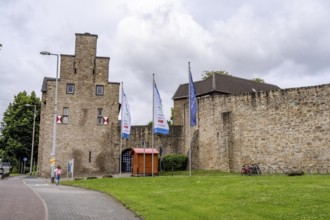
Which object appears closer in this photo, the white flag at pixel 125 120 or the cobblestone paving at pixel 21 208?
the cobblestone paving at pixel 21 208

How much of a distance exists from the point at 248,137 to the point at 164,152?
12.3 meters

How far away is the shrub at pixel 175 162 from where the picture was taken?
4100 cm

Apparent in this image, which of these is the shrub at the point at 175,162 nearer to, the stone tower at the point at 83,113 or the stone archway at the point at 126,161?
the stone archway at the point at 126,161

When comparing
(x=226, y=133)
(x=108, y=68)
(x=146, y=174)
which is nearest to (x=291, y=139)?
(x=226, y=133)

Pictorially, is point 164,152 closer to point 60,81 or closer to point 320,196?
point 60,81

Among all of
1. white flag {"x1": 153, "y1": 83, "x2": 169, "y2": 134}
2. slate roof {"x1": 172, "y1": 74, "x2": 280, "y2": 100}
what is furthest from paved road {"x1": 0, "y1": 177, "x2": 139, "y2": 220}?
slate roof {"x1": 172, "y1": 74, "x2": 280, "y2": 100}

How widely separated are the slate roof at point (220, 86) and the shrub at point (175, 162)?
398 inches

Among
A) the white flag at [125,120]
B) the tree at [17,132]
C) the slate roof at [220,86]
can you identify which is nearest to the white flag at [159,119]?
the white flag at [125,120]

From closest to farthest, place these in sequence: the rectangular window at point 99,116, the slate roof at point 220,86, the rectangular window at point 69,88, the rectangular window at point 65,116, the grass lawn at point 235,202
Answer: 1. the grass lawn at point 235,202
2. the rectangular window at point 65,116
3. the rectangular window at point 69,88
4. the rectangular window at point 99,116
5. the slate roof at point 220,86

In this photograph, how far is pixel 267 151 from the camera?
3306 cm

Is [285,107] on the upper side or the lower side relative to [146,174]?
upper

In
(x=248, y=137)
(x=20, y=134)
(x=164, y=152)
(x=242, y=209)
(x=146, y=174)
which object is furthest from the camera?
(x=20, y=134)

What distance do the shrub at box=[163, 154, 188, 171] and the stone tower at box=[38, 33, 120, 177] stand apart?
6110 millimetres

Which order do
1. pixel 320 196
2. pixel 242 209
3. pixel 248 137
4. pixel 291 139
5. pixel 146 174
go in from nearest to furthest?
1. pixel 242 209
2. pixel 320 196
3. pixel 291 139
4. pixel 248 137
5. pixel 146 174
